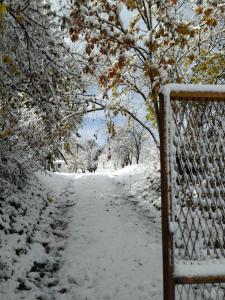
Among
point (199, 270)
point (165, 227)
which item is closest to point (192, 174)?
point (165, 227)

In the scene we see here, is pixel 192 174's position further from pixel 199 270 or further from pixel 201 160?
pixel 199 270

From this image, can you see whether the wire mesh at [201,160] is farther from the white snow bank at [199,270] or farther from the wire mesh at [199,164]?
the white snow bank at [199,270]

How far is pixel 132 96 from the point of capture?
13820 mm

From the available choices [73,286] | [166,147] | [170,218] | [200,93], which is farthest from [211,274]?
[73,286]

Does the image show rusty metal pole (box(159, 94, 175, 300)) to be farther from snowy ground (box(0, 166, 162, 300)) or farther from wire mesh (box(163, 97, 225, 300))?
snowy ground (box(0, 166, 162, 300))

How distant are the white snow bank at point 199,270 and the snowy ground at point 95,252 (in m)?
1.81

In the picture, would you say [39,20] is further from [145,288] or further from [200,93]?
[145,288]

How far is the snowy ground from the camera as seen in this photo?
5.43m

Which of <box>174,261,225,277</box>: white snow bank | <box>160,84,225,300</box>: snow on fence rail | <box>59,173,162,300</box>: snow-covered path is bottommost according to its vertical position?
<box>59,173,162,300</box>: snow-covered path

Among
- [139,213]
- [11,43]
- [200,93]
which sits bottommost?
[139,213]

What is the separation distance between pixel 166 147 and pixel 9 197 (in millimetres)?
5481

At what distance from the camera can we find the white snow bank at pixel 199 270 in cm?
368

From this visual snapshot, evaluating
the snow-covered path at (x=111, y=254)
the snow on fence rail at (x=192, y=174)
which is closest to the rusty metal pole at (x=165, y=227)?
the snow on fence rail at (x=192, y=174)

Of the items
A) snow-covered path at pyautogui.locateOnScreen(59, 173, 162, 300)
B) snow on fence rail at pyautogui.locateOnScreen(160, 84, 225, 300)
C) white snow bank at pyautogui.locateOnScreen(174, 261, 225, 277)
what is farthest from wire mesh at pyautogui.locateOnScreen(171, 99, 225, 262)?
snow-covered path at pyautogui.locateOnScreen(59, 173, 162, 300)
